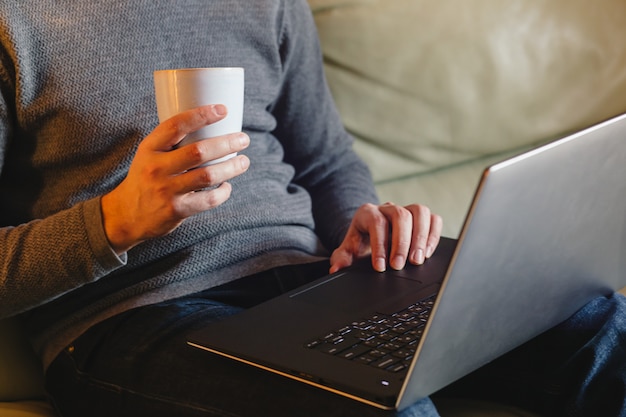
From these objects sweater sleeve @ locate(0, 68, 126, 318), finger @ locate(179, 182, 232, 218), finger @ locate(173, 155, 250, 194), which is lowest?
sweater sleeve @ locate(0, 68, 126, 318)

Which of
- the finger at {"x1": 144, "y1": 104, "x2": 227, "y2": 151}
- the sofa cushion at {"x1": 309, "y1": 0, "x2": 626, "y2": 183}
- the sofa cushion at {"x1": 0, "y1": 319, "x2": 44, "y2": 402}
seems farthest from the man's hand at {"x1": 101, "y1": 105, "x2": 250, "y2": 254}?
the sofa cushion at {"x1": 309, "y1": 0, "x2": 626, "y2": 183}

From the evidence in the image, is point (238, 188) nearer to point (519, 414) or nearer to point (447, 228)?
point (519, 414)

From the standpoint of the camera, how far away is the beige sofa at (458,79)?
1562 mm

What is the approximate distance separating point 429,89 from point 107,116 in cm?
→ 71

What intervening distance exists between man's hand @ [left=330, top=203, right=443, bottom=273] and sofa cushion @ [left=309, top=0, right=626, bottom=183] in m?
0.45

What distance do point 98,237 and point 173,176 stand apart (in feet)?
0.49

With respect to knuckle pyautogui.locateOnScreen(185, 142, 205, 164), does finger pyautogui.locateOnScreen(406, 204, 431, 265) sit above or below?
below

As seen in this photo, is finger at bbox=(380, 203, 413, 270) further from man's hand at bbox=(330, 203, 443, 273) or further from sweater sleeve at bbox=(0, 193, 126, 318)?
sweater sleeve at bbox=(0, 193, 126, 318)

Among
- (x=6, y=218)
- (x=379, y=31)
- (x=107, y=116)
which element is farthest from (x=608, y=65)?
(x=6, y=218)

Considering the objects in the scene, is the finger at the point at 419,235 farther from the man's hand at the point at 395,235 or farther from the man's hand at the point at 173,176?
the man's hand at the point at 173,176

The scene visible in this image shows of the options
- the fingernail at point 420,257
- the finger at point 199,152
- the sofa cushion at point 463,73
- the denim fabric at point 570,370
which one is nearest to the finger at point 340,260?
the fingernail at point 420,257

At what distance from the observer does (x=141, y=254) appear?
110cm

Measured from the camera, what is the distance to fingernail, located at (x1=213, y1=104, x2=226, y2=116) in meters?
0.86

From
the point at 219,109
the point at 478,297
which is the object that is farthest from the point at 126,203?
the point at 478,297
